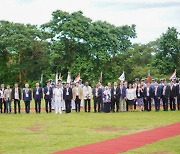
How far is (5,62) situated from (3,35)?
438 cm

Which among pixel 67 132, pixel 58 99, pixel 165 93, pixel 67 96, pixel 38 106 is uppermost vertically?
pixel 165 93

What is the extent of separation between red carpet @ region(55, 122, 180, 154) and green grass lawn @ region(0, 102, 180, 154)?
1.30 ft

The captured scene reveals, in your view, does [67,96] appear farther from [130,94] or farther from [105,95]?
[130,94]

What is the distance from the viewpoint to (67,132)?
48.1 ft

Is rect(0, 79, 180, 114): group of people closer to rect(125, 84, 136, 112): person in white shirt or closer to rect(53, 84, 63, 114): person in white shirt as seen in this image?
rect(125, 84, 136, 112): person in white shirt

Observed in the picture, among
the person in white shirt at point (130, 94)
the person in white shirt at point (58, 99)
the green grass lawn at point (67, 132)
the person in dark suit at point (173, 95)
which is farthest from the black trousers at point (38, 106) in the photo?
the person in dark suit at point (173, 95)

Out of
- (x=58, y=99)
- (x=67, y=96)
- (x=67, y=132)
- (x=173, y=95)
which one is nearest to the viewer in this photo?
(x=67, y=132)

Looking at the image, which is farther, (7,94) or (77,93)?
(77,93)

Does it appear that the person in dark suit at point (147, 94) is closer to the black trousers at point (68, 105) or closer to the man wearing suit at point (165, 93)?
the man wearing suit at point (165, 93)

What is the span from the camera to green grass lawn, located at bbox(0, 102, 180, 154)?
11547mm

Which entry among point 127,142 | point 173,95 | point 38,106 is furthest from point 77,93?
point 127,142

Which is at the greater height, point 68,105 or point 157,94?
point 157,94

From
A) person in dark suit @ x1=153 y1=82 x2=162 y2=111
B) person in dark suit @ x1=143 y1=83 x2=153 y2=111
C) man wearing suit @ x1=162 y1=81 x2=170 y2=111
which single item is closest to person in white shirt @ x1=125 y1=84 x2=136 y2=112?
person in dark suit @ x1=143 y1=83 x2=153 y2=111

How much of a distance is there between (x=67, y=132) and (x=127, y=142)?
2.96 metres
